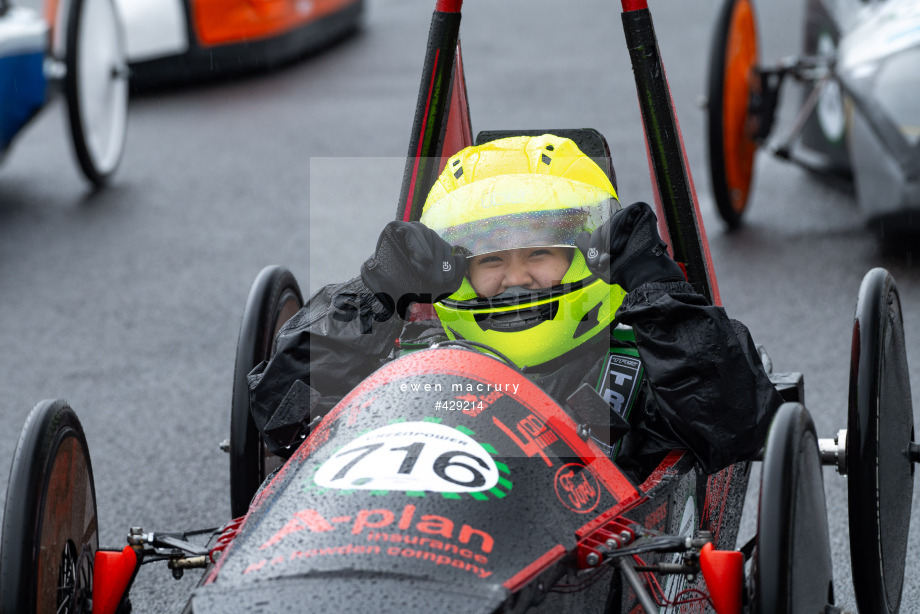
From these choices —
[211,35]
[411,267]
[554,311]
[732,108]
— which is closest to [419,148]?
[411,267]

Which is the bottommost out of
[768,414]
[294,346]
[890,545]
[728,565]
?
[890,545]

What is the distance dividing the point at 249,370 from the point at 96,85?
5.21m

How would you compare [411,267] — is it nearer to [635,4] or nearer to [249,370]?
[249,370]

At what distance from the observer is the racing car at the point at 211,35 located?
962 cm

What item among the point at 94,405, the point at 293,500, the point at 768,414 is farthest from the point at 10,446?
the point at 768,414

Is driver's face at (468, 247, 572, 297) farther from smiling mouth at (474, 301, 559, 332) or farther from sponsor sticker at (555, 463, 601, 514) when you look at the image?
sponsor sticker at (555, 463, 601, 514)

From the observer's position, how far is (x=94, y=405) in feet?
16.0

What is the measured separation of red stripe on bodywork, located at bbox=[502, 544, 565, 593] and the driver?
1.52 ft

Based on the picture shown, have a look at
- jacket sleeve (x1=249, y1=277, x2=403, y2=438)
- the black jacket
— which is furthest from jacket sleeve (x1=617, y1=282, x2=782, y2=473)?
jacket sleeve (x1=249, y1=277, x2=403, y2=438)

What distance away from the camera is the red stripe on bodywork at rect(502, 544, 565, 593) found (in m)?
1.93

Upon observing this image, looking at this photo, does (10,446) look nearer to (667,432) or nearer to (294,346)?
(294,346)

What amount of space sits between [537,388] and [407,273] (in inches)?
22.1

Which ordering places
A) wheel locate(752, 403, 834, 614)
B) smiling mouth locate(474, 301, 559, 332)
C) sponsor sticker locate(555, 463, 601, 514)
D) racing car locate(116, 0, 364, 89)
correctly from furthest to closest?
racing car locate(116, 0, 364, 89) < smiling mouth locate(474, 301, 559, 332) < sponsor sticker locate(555, 463, 601, 514) < wheel locate(752, 403, 834, 614)

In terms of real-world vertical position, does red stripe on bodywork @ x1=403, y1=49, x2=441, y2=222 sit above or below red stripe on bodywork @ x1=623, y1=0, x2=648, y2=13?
below
